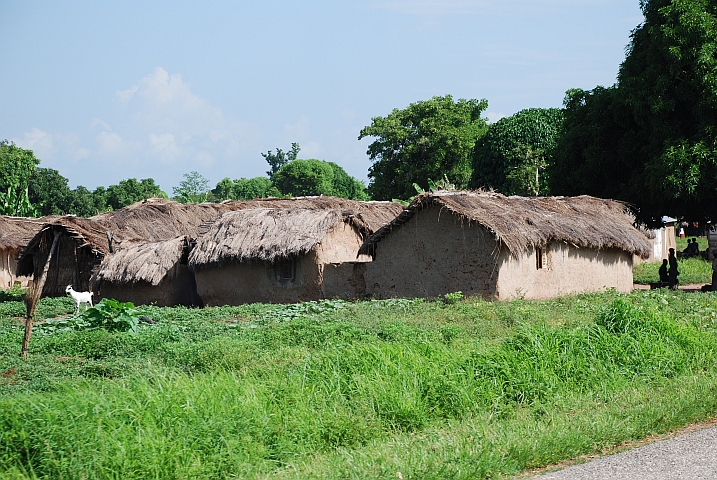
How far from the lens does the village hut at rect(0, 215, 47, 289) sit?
1205 inches

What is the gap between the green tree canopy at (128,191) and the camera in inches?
2266

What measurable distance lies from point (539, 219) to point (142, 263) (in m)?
10.3

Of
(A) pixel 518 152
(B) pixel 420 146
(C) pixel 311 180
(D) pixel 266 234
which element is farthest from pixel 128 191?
(D) pixel 266 234

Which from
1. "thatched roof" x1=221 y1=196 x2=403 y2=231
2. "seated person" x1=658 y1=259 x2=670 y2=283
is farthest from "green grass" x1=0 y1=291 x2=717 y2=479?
"thatched roof" x1=221 y1=196 x2=403 y2=231

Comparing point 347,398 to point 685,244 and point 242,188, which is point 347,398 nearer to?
point 685,244

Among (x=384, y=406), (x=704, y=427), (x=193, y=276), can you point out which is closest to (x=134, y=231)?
(x=193, y=276)

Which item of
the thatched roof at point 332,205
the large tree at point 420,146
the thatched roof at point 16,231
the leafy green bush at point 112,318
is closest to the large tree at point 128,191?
the large tree at point 420,146

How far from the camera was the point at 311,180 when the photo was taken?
2734 inches

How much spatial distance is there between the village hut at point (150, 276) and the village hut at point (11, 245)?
9.60 meters

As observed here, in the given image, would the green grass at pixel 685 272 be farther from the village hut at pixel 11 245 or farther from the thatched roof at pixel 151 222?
the village hut at pixel 11 245

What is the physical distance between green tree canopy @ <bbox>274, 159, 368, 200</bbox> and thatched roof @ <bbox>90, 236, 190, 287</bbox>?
43.9 meters

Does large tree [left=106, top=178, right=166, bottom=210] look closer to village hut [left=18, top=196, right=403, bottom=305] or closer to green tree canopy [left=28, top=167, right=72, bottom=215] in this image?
green tree canopy [left=28, top=167, right=72, bottom=215]

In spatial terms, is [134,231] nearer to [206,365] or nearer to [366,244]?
[366,244]

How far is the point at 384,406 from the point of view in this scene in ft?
26.4
